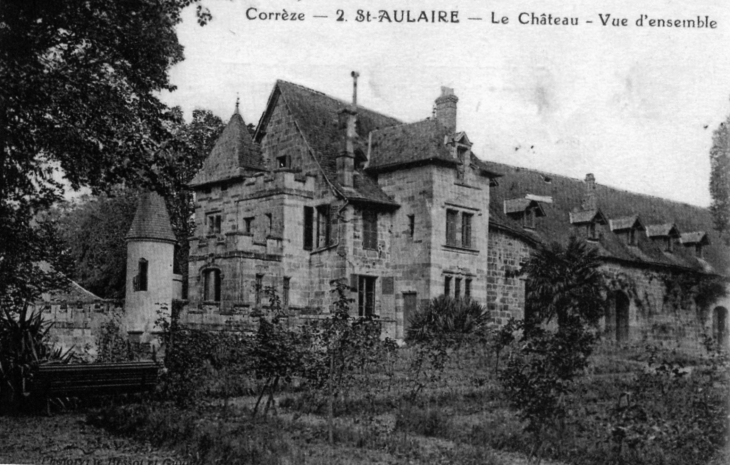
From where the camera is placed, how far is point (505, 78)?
10086mm

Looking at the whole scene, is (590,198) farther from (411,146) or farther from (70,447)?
(70,447)

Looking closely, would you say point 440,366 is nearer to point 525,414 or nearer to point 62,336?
point 525,414

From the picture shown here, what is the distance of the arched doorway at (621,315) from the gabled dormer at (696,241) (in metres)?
3.35

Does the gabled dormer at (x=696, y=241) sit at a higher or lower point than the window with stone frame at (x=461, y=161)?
lower

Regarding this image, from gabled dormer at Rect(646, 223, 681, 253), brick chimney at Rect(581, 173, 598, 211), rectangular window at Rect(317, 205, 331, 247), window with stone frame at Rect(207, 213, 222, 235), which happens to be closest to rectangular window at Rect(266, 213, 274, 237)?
rectangular window at Rect(317, 205, 331, 247)

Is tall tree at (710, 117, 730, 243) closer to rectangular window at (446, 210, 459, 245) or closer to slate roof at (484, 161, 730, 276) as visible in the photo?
rectangular window at (446, 210, 459, 245)

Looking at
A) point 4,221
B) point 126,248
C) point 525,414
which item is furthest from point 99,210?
point 525,414

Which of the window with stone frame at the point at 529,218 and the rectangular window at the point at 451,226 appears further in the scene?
the window with stone frame at the point at 529,218

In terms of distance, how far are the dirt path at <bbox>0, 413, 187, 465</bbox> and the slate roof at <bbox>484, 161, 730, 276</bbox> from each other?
13.7 meters

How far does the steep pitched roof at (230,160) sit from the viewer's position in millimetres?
19416

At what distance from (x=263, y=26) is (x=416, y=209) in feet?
34.0

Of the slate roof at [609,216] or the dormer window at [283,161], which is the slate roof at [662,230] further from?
the dormer window at [283,161]

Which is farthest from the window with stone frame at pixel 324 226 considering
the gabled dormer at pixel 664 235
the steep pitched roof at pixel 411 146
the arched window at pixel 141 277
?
the gabled dormer at pixel 664 235

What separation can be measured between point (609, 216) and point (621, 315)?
3415 mm
